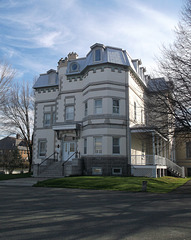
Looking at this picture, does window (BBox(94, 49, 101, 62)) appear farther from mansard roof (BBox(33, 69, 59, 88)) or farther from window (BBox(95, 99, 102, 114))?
mansard roof (BBox(33, 69, 59, 88))

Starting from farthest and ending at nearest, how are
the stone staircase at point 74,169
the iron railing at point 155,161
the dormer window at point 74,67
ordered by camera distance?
the dormer window at point 74,67, the iron railing at point 155,161, the stone staircase at point 74,169

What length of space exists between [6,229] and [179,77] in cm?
1213

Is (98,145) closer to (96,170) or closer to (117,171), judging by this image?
(96,170)

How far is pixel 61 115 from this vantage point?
24438 millimetres

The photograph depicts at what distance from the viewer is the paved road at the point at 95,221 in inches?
210

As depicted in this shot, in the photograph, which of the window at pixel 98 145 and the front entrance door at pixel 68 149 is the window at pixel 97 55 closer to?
the window at pixel 98 145

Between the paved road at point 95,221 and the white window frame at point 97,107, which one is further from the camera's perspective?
the white window frame at point 97,107

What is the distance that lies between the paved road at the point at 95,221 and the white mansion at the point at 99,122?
1026cm

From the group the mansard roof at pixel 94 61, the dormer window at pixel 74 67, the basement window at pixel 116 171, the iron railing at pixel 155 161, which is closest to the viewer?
the basement window at pixel 116 171

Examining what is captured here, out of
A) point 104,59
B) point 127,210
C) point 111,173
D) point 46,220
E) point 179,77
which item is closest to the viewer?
point 46,220

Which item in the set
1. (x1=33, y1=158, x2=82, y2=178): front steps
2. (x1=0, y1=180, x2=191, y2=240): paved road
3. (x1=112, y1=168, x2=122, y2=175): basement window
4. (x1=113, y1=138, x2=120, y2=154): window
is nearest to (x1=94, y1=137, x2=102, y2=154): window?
(x1=113, y1=138, x2=120, y2=154): window

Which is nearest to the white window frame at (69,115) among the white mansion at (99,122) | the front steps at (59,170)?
the white mansion at (99,122)

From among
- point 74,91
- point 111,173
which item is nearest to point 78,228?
point 111,173

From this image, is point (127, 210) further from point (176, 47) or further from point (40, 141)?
point (40, 141)
